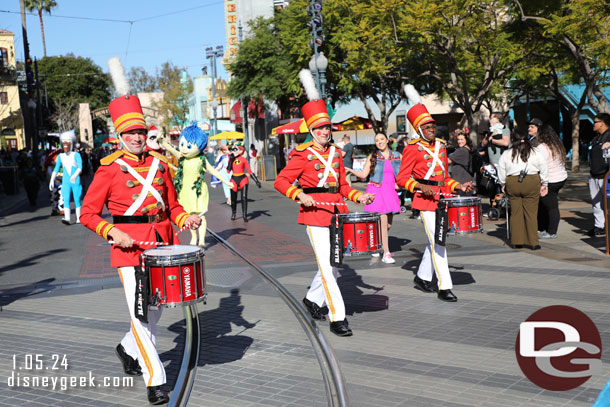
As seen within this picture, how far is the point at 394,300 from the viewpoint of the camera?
27.0 ft

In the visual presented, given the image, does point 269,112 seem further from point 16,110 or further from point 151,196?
point 151,196

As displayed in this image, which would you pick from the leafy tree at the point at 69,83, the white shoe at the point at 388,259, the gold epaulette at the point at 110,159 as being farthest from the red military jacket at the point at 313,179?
the leafy tree at the point at 69,83

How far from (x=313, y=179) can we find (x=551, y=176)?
6.88 meters

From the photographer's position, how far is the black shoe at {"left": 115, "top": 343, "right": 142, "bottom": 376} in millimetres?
5824

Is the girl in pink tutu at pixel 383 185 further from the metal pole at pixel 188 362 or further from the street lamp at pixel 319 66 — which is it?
the street lamp at pixel 319 66

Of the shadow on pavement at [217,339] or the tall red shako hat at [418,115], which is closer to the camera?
the shadow on pavement at [217,339]

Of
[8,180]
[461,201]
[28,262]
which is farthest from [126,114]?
[8,180]

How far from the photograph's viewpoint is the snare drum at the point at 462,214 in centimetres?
768

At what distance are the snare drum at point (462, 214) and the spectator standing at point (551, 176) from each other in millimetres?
4993

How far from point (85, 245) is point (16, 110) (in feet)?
211

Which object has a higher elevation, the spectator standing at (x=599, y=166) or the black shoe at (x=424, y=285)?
the spectator standing at (x=599, y=166)

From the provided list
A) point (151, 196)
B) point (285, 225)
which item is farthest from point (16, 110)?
point (151, 196)

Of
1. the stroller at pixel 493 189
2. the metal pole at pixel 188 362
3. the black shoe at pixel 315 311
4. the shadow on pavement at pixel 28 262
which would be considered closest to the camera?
the metal pole at pixel 188 362

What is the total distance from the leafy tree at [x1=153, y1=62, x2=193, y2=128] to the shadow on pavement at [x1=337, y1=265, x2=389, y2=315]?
8203cm
